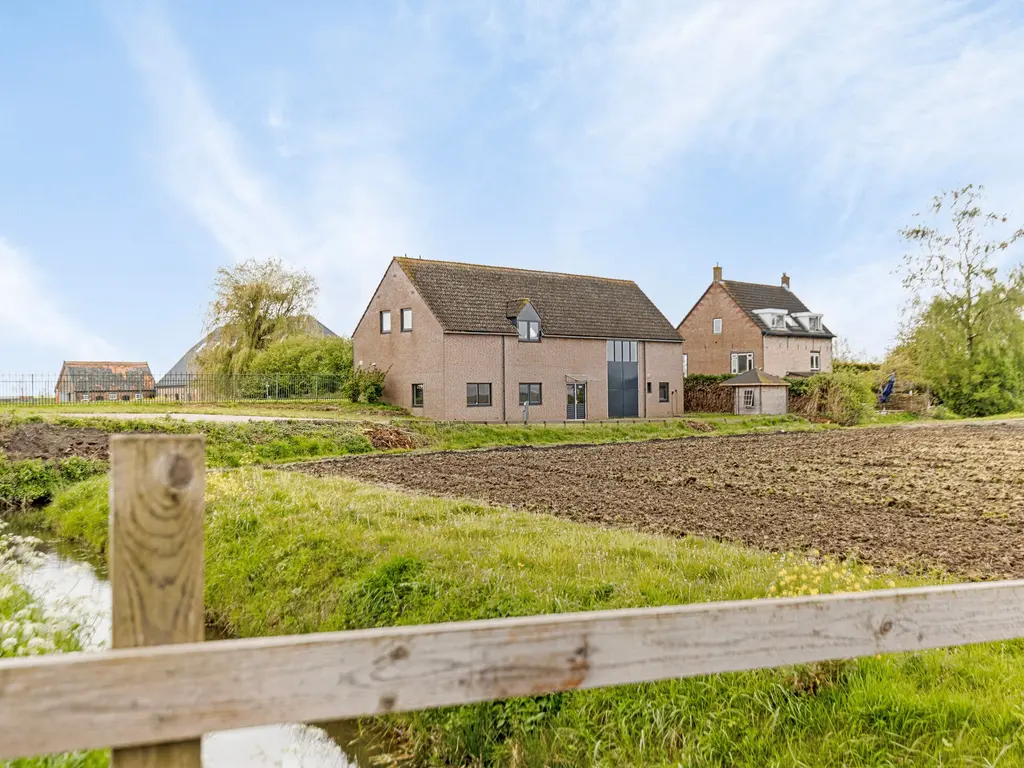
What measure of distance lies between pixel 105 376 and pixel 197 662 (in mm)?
64150

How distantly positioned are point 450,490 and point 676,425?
21.6 metres

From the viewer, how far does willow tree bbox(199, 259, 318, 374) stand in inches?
1875

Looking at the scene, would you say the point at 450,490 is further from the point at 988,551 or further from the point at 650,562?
the point at 988,551

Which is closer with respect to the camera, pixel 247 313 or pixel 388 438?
pixel 388 438

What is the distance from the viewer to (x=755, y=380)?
44.6m

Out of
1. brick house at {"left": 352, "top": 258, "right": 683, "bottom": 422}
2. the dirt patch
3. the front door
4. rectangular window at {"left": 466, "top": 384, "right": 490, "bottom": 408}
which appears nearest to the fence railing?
the dirt patch

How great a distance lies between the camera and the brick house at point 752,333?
5075cm

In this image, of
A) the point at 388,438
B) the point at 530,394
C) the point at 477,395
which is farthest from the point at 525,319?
the point at 388,438

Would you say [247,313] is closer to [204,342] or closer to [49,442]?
[204,342]

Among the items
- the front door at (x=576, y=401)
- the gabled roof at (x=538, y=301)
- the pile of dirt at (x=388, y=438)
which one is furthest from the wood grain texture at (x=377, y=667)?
the front door at (x=576, y=401)

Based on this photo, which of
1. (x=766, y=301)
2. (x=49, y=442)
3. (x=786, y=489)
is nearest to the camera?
(x=786, y=489)

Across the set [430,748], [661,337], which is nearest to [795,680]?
[430,748]

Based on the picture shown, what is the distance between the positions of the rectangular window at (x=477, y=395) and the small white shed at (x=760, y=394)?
16.8 m

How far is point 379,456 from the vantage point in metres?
21.8
